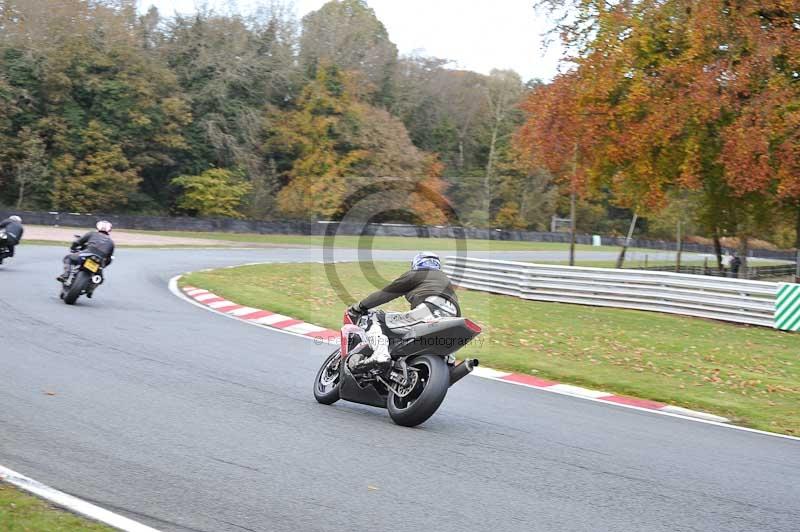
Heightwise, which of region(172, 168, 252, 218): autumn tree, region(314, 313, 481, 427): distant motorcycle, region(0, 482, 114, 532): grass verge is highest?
region(172, 168, 252, 218): autumn tree

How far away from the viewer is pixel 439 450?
24.4ft

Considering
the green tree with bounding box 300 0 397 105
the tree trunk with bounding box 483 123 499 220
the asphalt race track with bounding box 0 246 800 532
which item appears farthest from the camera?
the tree trunk with bounding box 483 123 499 220

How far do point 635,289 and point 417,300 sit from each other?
1447 centimetres

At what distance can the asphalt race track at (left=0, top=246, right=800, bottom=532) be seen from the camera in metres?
5.69

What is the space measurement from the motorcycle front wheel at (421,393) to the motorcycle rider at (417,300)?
0.35 m

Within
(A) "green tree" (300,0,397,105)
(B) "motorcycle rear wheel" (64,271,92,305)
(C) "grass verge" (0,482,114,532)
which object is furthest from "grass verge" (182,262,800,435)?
(A) "green tree" (300,0,397,105)

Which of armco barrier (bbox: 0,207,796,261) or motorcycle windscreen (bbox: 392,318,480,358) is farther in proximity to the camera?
armco barrier (bbox: 0,207,796,261)

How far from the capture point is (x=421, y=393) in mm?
8180

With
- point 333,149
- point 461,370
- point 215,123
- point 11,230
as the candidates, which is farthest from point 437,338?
point 215,123

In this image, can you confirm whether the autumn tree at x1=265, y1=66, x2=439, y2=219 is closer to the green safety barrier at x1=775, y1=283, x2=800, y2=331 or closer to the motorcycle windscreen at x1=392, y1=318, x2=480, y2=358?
the green safety barrier at x1=775, y1=283, x2=800, y2=331

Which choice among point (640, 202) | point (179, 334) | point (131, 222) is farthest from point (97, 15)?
point (179, 334)

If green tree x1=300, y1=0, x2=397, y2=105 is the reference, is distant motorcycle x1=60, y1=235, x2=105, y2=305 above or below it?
below

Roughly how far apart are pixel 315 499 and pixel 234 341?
7.86m

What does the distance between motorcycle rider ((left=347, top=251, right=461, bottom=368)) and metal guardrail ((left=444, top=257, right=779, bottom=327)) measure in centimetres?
1243
